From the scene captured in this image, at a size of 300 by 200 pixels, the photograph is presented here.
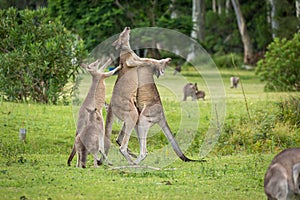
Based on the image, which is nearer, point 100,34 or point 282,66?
point 282,66

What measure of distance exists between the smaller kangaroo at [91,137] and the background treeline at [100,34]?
8.81 metres

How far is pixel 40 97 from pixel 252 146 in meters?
7.17

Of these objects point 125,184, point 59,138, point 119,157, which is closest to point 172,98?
point 59,138

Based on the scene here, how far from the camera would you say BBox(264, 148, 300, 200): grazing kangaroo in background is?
7824 mm

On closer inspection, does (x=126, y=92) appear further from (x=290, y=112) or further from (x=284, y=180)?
(x=290, y=112)

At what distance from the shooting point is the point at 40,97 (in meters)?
20.2

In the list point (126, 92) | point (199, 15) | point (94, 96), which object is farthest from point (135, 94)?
point (199, 15)

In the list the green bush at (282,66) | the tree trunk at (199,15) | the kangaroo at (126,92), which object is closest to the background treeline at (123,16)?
the tree trunk at (199,15)

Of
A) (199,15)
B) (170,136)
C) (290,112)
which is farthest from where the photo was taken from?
(199,15)

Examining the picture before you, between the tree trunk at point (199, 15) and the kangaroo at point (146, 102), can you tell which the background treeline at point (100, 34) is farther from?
the kangaroo at point (146, 102)

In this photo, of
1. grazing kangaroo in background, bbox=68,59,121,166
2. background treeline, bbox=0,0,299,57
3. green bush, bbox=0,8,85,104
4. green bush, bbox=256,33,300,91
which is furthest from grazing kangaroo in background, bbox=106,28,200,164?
background treeline, bbox=0,0,299,57

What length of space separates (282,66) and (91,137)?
56.6 ft

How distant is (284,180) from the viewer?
25.8 ft

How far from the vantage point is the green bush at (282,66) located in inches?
1053
